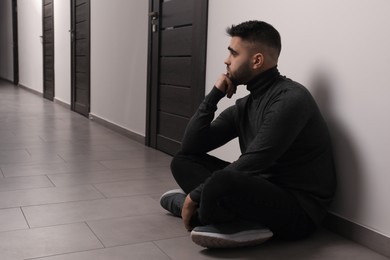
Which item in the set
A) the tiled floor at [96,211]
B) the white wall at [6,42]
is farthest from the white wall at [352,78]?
the white wall at [6,42]

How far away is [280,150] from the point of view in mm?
1633

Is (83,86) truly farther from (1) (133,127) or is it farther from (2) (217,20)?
(2) (217,20)

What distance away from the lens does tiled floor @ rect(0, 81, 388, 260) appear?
1661mm

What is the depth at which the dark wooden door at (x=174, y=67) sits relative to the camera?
2945mm

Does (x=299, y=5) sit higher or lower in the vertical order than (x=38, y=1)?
lower

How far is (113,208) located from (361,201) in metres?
1.10

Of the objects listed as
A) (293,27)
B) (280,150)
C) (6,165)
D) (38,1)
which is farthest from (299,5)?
(38,1)

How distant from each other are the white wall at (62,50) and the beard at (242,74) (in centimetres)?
470

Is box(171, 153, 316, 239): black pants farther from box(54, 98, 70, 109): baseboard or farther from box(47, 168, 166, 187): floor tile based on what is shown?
box(54, 98, 70, 109): baseboard

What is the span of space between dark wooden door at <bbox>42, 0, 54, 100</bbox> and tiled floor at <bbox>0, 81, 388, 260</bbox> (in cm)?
368

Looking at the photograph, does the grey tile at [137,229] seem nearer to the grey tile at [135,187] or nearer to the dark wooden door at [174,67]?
the grey tile at [135,187]

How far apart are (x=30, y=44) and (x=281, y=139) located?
824 centimetres

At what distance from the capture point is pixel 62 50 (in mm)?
6520

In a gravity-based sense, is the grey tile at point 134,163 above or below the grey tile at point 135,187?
below
